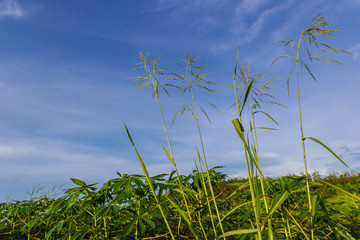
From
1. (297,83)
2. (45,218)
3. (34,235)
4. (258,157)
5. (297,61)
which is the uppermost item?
(297,61)

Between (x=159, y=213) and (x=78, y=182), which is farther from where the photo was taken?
(x=78, y=182)

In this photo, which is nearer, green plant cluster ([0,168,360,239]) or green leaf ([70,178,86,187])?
green plant cluster ([0,168,360,239])

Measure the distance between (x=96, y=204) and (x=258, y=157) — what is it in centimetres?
A: 148

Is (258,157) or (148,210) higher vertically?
(258,157)

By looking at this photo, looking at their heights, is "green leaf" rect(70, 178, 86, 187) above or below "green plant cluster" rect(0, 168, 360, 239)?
above

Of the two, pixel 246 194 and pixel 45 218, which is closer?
pixel 246 194

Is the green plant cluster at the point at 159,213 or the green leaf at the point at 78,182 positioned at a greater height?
the green leaf at the point at 78,182

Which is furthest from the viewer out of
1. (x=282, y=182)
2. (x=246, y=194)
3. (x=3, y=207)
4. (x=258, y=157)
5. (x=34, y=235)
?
(x=3, y=207)

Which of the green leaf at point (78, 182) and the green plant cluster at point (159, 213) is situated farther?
the green leaf at point (78, 182)

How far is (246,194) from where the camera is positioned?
93.9 inches

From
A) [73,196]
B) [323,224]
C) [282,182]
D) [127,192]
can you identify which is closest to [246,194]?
[282,182]

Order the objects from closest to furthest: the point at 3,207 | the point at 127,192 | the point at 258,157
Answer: the point at 258,157 < the point at 127,192 < the point at 3,207

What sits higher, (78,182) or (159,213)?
(78,182)

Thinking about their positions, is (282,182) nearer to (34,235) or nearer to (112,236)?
(112,236)
